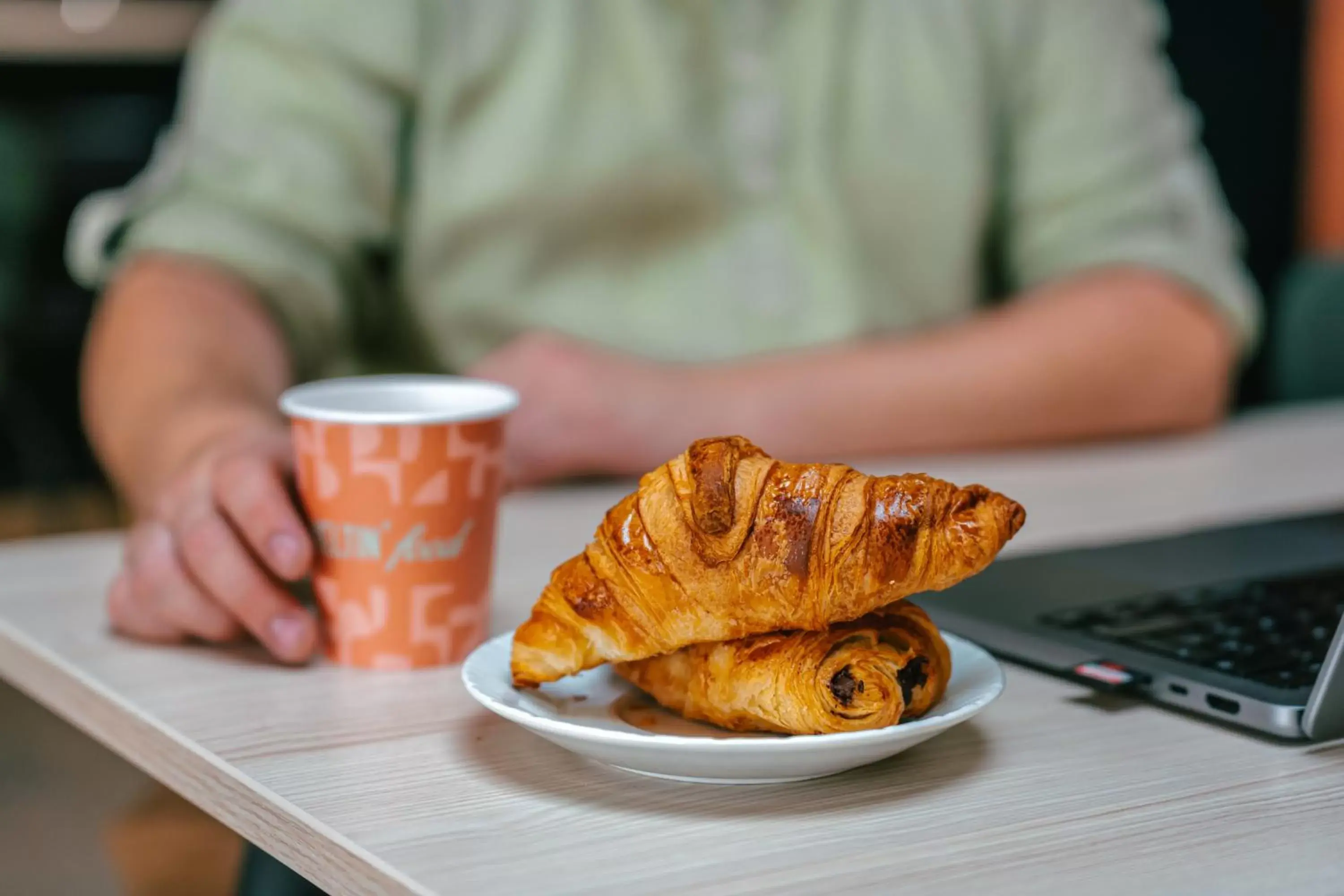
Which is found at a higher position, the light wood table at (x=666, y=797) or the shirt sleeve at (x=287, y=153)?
the shirt sleeve at (x=287, y=153)

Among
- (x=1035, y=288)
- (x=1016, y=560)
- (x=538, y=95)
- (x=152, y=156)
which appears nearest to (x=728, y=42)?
(x=538, y=95)

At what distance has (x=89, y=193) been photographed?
3.54 metres

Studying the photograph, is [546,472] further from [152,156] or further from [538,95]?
[152,156]

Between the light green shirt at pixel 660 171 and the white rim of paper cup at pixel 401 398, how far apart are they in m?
0.42

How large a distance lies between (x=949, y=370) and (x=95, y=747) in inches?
33.5

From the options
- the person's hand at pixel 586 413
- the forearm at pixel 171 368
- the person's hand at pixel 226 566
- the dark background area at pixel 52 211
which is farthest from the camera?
the dark background area at pixel 52 211

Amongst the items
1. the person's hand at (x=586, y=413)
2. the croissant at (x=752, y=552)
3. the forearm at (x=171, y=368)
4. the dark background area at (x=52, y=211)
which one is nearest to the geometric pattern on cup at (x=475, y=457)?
the croissant at (x=752, y=552)

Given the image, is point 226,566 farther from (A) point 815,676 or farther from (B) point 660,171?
(B) point 660,171

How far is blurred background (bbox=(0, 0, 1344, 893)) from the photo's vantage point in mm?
1285

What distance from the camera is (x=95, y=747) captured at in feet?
4.43

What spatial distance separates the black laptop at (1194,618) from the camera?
0.49 m

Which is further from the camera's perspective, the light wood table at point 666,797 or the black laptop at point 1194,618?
the black laptop at point 1194,618

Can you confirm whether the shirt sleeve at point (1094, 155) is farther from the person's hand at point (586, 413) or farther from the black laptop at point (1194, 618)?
the black laptop at point (1194, 618)

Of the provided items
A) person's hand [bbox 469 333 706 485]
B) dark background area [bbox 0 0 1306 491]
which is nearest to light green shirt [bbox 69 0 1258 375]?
person's hand [bbox 469 333 706 485]
